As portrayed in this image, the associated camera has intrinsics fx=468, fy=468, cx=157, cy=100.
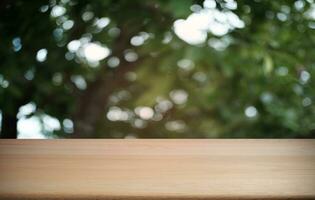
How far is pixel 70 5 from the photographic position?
0.84 m

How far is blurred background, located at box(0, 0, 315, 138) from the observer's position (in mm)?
815

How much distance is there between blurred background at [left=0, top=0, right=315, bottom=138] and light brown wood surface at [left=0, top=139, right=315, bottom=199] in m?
0.22

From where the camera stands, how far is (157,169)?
0.44 meters

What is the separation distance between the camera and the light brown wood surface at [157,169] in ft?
1.41

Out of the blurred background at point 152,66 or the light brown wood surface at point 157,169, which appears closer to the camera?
the light brown wood surface at point 157,169

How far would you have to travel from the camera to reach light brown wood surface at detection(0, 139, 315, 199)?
1.41 feet

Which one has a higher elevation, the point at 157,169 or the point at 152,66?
the point at 152,66

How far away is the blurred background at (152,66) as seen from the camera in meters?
0.82

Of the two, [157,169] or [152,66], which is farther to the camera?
[152,66]

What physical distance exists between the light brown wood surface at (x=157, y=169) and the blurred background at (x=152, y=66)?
0.22m

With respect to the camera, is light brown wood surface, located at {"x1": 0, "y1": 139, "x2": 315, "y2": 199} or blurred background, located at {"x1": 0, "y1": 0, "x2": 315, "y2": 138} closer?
light brown wood surface, located at {"x1": 0, "y1": 139, "x2": 315, "y2": 199}

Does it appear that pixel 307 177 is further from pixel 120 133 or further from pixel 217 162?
pixel 120 133

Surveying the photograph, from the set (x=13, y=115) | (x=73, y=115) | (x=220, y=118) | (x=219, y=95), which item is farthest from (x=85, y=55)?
(x=220, y=118)

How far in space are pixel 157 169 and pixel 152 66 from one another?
1444 millimetres
